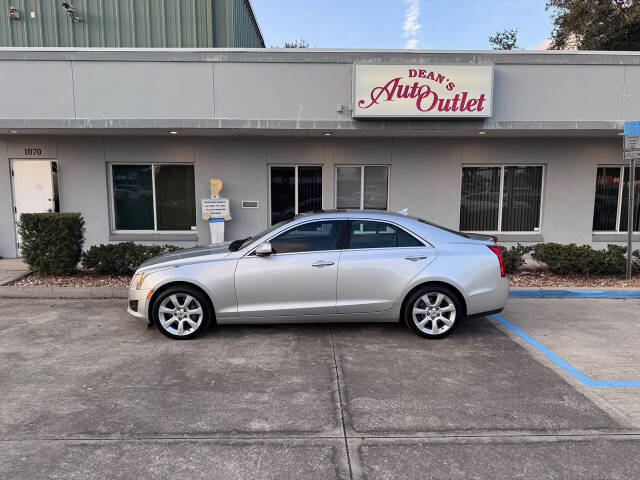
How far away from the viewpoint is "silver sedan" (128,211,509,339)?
208 inches

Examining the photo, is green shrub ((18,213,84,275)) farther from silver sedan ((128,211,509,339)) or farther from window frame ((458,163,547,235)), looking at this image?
window frame ((458,163,547,235))

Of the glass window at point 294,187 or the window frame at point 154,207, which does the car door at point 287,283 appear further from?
the window frame at point 154,207

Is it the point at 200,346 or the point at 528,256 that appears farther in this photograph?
the point at 528,256

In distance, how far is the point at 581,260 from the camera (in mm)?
8203

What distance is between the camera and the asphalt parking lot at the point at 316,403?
302 cm

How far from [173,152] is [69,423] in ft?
25.5

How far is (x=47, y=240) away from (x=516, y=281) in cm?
849

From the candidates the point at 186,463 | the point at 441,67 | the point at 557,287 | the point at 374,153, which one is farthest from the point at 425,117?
the point at 186,463

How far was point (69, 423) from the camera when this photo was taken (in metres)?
3.50

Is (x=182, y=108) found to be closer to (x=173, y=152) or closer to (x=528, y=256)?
(x=173, y=152)

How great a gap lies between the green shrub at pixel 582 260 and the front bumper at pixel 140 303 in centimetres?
710

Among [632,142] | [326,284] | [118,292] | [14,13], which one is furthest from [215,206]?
[14,13]

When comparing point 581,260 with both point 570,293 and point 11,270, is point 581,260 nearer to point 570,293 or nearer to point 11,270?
point 570,293

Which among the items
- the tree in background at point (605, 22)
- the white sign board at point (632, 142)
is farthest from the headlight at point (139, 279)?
the tree in background at point (605, 22)
